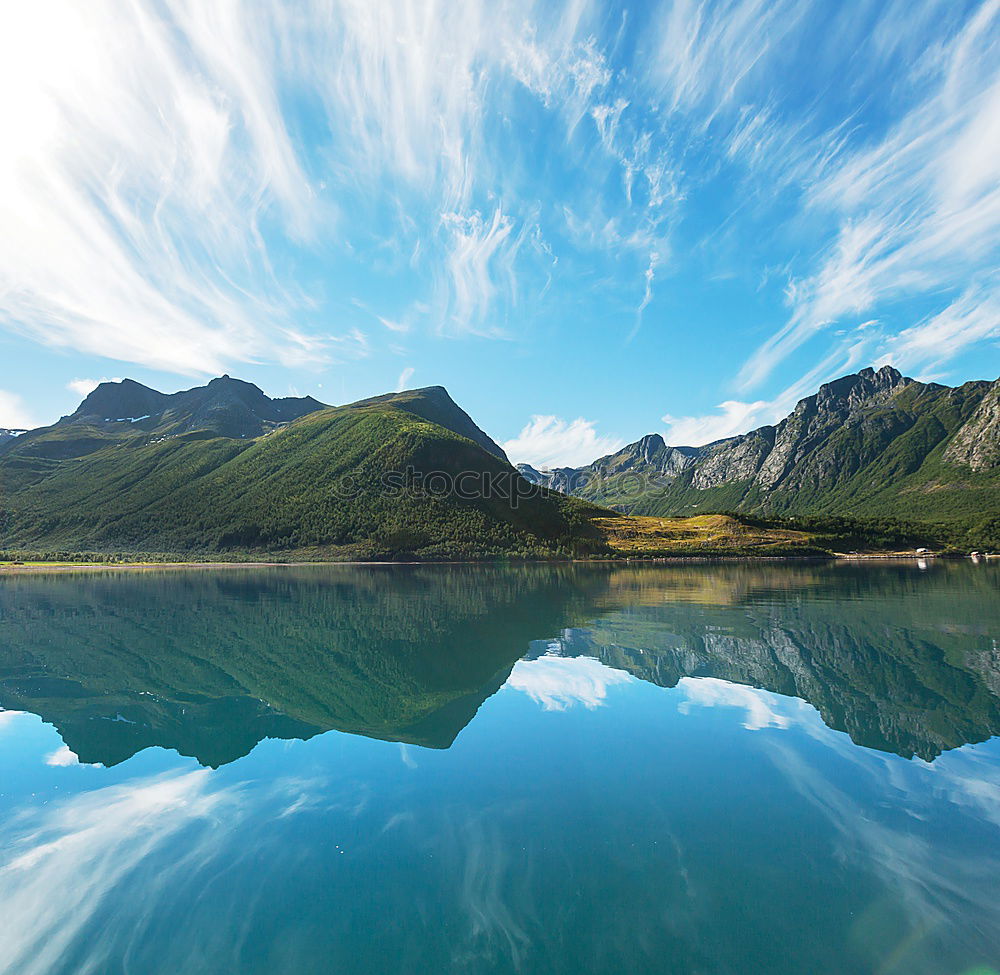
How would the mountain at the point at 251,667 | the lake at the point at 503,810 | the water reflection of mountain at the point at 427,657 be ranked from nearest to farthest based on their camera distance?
the lake at the point at 503,810, the mountain at the point at 251,667, the water reflection of mountain at the point at 427,657

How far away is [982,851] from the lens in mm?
13398

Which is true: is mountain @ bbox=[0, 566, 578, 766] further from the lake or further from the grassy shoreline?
the grassy shoreline

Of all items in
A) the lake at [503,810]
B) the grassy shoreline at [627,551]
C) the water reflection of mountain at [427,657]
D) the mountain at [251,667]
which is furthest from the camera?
the grassy shoreline at [627,551]

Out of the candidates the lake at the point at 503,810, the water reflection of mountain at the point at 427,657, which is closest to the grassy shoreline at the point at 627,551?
the water reflection of mountain at the point at 427,657

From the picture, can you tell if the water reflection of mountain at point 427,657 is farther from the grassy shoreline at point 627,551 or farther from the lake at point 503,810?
the grassy shoreline at point 627,551

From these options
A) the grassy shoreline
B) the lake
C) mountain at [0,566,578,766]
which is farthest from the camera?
the grassy shoreline

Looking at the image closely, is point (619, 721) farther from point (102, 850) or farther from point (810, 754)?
point (102, 850)

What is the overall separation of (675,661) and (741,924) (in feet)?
81.1

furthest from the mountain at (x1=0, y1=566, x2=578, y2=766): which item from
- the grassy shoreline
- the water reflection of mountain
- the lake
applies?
the grassy shoreline

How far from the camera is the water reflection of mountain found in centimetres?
2339

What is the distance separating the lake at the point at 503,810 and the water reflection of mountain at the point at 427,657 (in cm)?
29

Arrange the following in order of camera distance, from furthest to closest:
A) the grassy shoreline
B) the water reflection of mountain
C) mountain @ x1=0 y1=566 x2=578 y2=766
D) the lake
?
the grassy shoreline, the water reflection of mountain, mountain @ x1=0 y1=566 x2=578 y2=766, the lake

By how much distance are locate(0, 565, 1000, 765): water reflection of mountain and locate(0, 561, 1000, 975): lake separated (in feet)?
0.94

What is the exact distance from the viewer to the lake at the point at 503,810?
10.3 m
